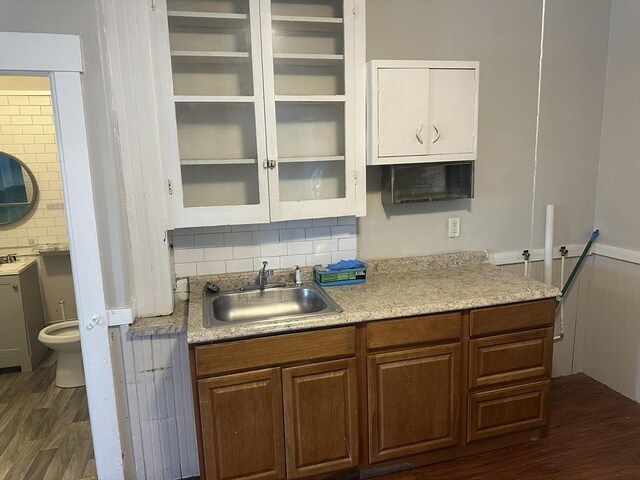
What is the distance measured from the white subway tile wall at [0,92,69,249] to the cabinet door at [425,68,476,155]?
302 centimetres

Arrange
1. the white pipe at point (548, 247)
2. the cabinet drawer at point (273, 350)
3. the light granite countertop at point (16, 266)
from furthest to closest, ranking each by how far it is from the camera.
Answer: the light granite countertop at point (16, 266) < the white pipe at point (548, 247) < the cabinet drawer at point (273, 350)

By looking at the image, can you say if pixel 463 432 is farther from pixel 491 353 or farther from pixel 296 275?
pixel 296 275

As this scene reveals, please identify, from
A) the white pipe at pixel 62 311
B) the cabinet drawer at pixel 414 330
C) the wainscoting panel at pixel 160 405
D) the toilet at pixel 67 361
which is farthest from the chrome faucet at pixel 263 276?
the white pipe at pixel 62 311

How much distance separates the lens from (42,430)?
2645mm

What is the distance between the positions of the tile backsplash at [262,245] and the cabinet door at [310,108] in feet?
0.82

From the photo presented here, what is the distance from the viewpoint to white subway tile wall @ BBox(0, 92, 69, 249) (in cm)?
372

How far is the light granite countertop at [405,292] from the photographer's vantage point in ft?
6.15

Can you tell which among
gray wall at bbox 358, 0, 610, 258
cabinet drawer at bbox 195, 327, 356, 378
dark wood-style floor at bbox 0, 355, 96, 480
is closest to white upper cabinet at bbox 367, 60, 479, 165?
gray wall at bbox 358, 0, 610, 258

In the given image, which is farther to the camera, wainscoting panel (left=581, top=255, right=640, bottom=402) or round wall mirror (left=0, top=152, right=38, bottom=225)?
Answer: round wall mirror (left=0, top=152, right=38, bottom=225)

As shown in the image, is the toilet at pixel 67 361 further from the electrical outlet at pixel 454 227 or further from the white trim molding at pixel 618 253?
the white trim molding at pixel 618 253

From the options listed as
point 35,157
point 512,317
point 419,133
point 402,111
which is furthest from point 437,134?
point 35,157

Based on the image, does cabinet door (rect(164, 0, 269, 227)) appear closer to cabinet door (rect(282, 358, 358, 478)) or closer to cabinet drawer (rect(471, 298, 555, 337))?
cabinet door (rect(282, 358, 358, 478))

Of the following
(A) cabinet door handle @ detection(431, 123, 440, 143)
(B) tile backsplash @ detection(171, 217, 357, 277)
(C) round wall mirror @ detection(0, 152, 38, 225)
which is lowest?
(B) tile backsplash @ detection(171, 217, 357, 277)

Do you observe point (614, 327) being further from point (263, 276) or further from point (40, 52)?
point (40, 52)
